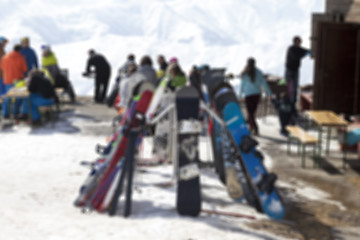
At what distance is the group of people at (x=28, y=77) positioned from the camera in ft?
43.4

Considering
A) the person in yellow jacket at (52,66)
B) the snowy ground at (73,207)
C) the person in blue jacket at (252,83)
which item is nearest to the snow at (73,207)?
the snowy ground at (73,207)

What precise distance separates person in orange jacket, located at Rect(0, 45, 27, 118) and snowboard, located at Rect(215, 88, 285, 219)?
8.02 meters

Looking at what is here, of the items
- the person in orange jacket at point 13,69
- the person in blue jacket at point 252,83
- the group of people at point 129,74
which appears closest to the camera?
the group of people at point 129,74

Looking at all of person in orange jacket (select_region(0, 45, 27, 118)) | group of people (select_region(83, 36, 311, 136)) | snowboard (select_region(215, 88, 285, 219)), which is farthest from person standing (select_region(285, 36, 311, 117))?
person in orange jacket (select_region(0, 45, 27, 118))

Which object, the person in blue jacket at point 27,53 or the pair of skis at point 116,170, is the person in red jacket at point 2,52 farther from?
the pair of skis at point 116,170

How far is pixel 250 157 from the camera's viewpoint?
23.9ft

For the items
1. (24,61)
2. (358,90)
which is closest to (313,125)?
(358,90)

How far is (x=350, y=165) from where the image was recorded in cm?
968

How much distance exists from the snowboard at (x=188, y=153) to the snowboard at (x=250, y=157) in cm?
83

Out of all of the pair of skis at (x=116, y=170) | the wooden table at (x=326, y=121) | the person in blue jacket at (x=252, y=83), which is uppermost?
the person in blue jacket at (x=252, y=83)

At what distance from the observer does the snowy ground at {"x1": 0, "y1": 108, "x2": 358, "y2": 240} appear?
6.00 m

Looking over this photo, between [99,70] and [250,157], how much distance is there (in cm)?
1094

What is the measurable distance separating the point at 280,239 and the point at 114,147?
9.18 feet

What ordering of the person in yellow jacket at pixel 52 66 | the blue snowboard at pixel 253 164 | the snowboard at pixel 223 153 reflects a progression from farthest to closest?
the person in yellow jacket at pixel 52 66, the snowboard at pixel 223 153, the blue snowboard at pixel 253 164
